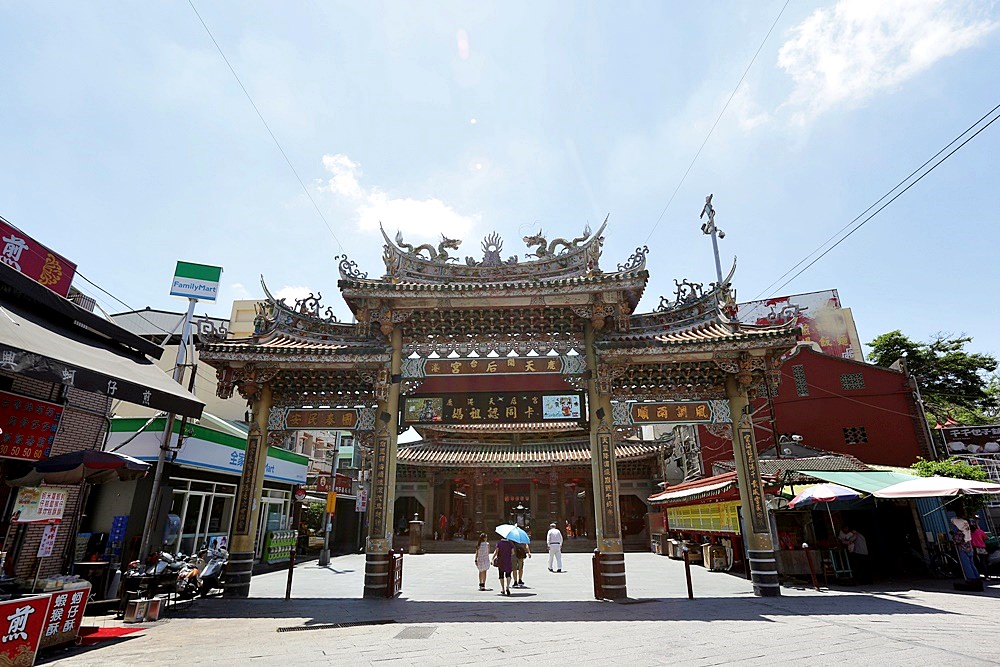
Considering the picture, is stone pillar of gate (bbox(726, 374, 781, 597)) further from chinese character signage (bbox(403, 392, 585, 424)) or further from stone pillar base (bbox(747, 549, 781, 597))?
chinese character signage (bbox(403, 392, 585, 424))

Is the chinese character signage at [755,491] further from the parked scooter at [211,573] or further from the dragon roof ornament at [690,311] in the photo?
the parked scooter at [211,573]

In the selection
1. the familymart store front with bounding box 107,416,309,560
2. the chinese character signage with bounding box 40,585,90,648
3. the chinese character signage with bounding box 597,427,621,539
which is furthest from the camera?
the familymart store front with bounding box 107,416,309,560

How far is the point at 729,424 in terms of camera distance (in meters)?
11.5

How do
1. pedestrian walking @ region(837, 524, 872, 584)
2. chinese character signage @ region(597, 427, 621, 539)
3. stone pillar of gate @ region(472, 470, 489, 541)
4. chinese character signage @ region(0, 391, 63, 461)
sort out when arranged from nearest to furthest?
chinese character signage @ region(0, 391, 63, 461), chinese character signage @ region(597, 427, 621, 539), pedestrian walking @ region(837, 524, 872, 584), stone pillar of gate @ region(472, 470, 489, 541)

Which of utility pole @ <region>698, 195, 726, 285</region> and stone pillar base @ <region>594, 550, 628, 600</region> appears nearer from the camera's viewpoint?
stone pillar base @ <region>594, 550, 628, 600</region>

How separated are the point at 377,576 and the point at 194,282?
33.3 ft

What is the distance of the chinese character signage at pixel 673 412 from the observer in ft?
37.7

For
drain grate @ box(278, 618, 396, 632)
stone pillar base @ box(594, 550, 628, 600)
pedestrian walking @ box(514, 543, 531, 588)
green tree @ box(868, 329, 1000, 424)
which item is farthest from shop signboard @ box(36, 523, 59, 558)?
green tree @ box(868, 329, 1000, 424)

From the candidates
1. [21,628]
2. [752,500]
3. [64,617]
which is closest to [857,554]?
[752,500]

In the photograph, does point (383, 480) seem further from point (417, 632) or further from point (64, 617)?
point (64, 617)

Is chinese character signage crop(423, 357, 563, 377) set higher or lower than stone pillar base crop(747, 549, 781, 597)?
higher

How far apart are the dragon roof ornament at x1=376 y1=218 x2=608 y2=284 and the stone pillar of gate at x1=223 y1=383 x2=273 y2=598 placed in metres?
4.68

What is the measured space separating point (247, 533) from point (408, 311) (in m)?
6.24

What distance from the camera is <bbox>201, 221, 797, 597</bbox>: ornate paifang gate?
36.1 ft
